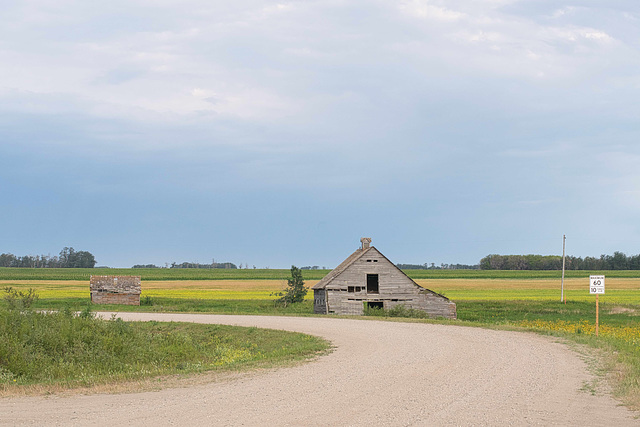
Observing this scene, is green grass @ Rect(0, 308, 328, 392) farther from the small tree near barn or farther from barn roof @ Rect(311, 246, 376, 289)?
the small tree near barn

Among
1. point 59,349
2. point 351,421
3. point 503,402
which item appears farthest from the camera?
point 59,349

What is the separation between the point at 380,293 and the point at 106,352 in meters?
28.6

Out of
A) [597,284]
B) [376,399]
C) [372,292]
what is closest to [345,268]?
[372,292]

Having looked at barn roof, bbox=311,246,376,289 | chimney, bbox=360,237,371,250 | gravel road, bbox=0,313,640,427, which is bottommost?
gravel road, bbox=0,313,640,427

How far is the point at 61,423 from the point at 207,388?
149 inches

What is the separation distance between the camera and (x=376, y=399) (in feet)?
41.3

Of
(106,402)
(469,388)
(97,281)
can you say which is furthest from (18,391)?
(97,281)

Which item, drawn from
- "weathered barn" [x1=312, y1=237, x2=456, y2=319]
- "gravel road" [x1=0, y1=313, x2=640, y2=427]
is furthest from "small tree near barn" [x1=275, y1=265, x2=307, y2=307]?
"gravel road" [x1=0, y1=313, x2=640, y2=427]

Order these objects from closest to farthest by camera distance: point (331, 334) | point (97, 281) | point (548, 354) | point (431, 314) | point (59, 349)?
point (548, 354), point (59, 349), point (331, 334), point (431, 314), point (97, 281)

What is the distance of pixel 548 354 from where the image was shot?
19.7 m

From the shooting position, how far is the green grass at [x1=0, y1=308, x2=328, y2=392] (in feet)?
57.5

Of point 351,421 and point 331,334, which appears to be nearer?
point 351,421

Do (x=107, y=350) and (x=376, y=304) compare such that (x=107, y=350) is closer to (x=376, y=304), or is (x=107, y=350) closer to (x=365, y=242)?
(x=376, y=304)

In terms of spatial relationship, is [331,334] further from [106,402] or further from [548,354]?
[106,402]
